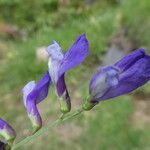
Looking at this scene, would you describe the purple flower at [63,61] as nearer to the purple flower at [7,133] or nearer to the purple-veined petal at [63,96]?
the purple-veined petal at [63,96]

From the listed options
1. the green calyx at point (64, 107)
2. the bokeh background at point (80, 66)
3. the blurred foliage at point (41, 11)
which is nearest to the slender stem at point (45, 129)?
the green calyx at point (64, 107)

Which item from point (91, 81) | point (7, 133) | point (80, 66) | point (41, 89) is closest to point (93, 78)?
point (91, 81)

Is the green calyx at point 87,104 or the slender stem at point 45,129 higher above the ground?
the slender stem at point 45,129

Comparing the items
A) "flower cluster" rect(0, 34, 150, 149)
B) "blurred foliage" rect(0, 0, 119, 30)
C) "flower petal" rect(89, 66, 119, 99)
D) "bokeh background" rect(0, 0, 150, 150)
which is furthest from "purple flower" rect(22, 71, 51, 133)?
"blurred foliage" rect(0, 0, 119, 30)

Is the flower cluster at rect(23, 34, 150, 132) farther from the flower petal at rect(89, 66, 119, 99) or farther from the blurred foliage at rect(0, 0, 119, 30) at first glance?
the blurred foliage at rect(0, 0, 119, 30)

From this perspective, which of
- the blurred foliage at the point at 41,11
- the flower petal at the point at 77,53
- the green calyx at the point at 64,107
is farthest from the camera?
the blurred foliage at the point at 41,11

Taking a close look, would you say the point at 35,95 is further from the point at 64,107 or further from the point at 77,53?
the point at 77,53

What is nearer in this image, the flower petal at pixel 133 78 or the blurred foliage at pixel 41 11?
the flower petal at pixel 133 78
